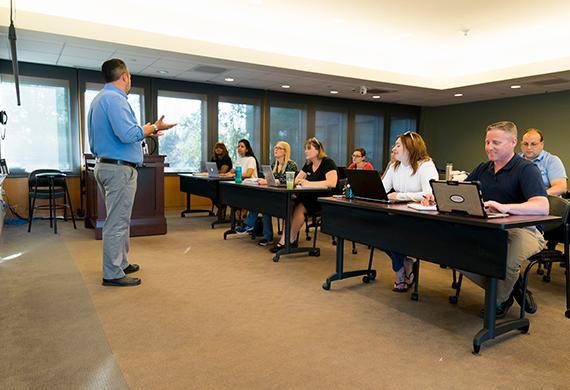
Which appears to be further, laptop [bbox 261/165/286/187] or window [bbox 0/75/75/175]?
window [bbox 0/75/75/175]

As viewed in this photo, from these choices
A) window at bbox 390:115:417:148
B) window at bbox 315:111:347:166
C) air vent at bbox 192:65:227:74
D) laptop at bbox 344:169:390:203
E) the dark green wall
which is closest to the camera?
laptop at bbox 344:169:390:203

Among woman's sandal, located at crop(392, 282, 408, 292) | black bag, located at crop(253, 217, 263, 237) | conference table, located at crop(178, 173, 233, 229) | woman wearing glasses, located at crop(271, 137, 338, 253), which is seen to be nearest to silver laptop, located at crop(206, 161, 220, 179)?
conference table, located at crop(178, 173, 233, 229)

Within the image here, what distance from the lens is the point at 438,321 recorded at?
107 inches

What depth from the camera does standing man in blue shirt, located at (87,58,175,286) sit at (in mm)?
3035

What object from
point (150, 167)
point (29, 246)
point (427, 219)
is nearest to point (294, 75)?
point (150, 167)

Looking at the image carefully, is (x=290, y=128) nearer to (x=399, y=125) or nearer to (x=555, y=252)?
(x=399, y=125)

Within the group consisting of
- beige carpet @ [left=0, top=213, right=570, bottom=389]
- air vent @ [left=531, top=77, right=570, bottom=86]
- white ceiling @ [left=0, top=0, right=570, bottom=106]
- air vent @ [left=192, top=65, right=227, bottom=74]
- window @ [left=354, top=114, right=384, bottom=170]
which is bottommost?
beige carpet @ [left=0, top=213, right=570, bottom=389]

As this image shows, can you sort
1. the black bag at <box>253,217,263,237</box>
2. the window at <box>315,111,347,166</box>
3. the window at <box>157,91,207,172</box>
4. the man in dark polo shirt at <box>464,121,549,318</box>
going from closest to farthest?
the man in dark polo shirt at <box>464,121,549,318</box>, the black bag at <box>253,217,263,237</box>, the window at <box>157,91,207,172</box>, the window at <box>315,111,347,166</box>

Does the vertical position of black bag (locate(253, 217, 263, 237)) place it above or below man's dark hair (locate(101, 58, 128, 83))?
below

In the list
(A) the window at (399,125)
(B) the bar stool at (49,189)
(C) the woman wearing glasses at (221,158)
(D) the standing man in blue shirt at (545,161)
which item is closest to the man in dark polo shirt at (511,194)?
(D) the standing man in blue shirt at (545,161)

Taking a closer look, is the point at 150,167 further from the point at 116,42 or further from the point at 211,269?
the point at 211,269

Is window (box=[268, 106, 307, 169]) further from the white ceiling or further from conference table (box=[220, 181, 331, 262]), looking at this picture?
conference table (box=[220, 181, 331, 262])

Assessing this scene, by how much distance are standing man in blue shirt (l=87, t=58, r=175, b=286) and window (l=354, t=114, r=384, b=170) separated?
23.9 ft

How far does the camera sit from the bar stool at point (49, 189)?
19.2ft
